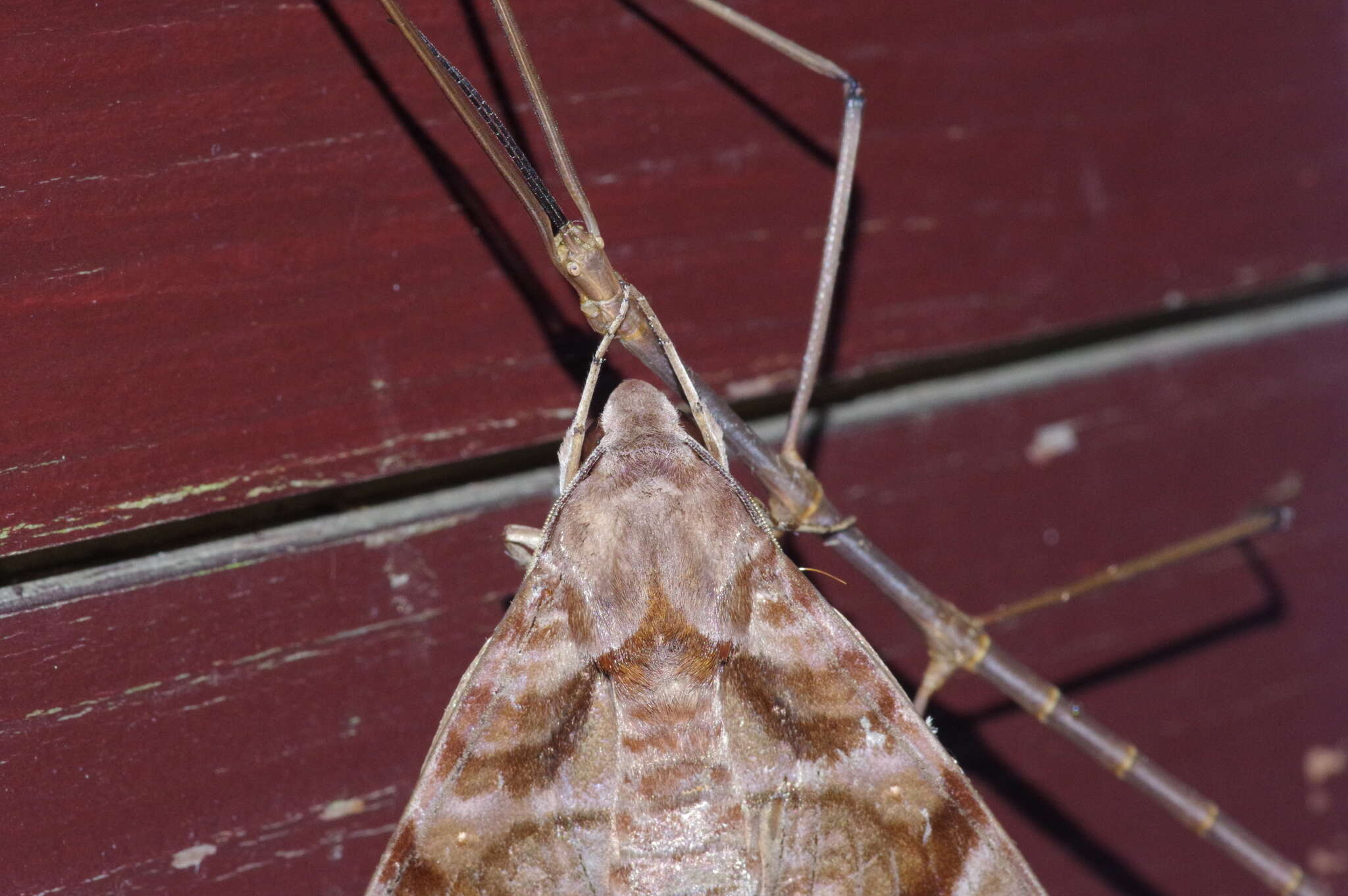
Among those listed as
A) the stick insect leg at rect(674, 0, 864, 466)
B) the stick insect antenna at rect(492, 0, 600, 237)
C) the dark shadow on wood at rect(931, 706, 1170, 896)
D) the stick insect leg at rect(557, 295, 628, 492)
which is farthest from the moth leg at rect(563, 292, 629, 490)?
the dark shadow on wood at rect(931, 706, 1170, 896)

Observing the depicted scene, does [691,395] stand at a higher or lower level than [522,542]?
higher

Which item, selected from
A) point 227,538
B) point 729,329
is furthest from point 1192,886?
point 227,538

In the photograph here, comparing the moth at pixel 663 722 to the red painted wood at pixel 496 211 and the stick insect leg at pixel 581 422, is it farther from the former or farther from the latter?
the red painted wood at pixel 496 211

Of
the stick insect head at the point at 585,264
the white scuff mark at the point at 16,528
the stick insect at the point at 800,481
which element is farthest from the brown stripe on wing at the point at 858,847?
the white scuff mark at the point at 16,528

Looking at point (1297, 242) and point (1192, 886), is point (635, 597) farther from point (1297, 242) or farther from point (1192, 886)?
point (1297, 242)

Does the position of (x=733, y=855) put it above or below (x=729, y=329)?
below

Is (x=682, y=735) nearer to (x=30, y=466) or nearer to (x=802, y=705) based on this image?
(x=802, y=705)

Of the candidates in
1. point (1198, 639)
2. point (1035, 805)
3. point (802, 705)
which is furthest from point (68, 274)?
point (1198, 639)
